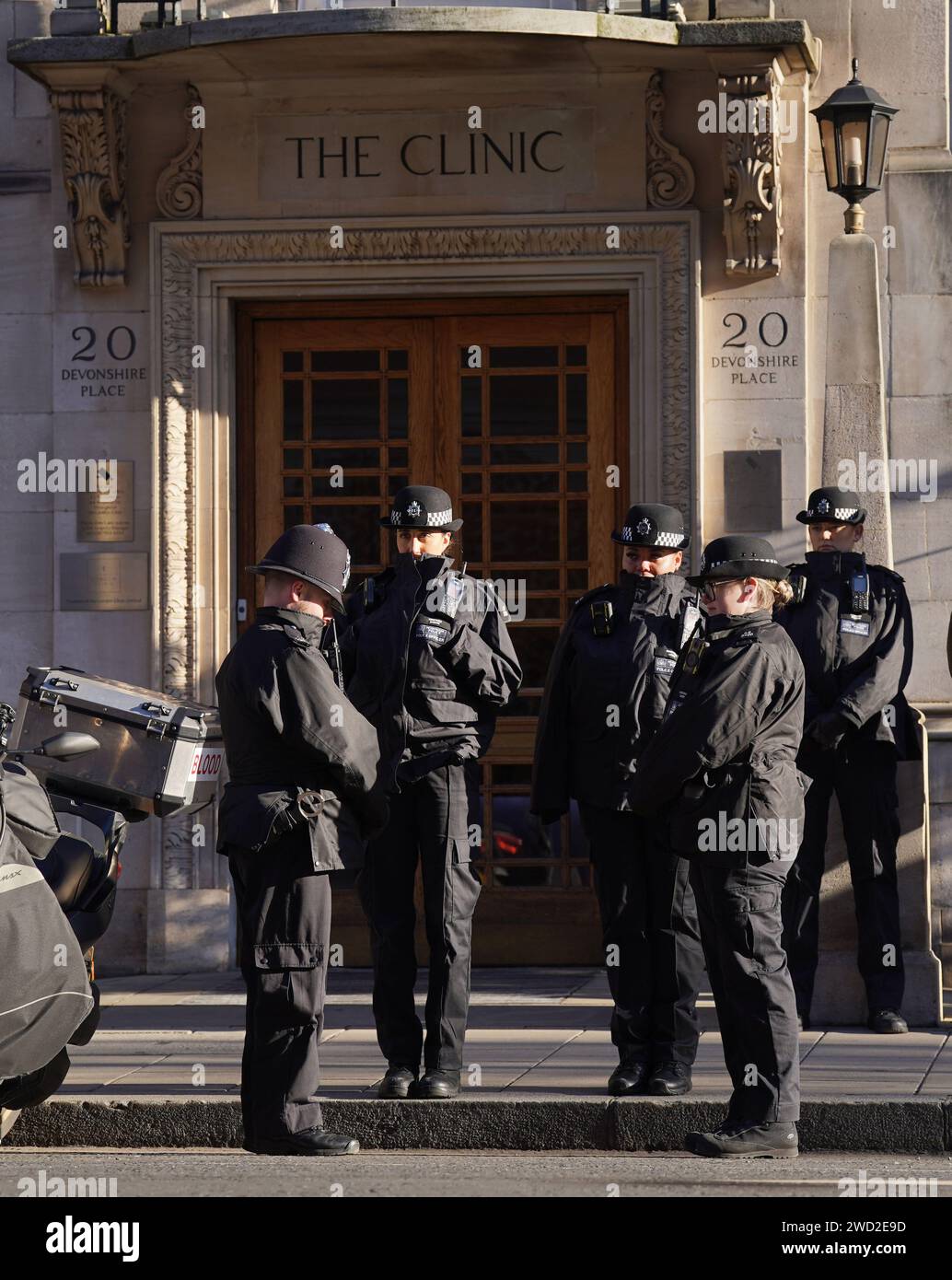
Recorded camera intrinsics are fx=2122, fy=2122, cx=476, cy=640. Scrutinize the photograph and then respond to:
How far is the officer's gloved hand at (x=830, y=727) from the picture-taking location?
9.27m

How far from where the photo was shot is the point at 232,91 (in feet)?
37.4

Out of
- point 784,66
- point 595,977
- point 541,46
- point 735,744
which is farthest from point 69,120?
point 735,744

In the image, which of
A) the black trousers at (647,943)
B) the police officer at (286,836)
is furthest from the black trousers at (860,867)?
the police officer at (286,836)

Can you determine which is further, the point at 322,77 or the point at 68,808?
the point at 322,77

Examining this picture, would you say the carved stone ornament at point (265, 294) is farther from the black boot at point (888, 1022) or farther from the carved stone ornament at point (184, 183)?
the black boot at point (888, 1022)

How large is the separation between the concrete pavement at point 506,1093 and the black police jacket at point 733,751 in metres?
1.03

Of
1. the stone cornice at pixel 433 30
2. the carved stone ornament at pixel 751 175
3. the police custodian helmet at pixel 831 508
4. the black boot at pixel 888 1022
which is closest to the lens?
the black boot at pixel 888 1022

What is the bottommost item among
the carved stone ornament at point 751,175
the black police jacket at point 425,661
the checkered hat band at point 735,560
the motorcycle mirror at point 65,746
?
the motorcycle mirror at point 65,746

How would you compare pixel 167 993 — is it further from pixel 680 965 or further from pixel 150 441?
pixel 680 965

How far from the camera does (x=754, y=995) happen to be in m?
6.93

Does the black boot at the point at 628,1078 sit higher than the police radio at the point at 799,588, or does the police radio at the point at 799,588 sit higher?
the police radio at the point at 799,588

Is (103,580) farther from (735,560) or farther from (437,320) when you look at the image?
(735,560)

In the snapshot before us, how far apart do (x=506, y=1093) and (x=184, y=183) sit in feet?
19.4

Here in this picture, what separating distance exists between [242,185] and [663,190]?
2.28 m
